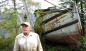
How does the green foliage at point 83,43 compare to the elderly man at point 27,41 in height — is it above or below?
below

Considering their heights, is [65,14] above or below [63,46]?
above

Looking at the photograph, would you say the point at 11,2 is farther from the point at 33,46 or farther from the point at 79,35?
the point at 33,46

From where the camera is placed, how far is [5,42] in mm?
9523

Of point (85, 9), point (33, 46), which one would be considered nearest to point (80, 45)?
point (85, 9)

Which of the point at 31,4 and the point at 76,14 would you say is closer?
the point at 76,14

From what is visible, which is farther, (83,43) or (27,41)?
(83,43)

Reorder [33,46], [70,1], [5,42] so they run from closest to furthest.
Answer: [33,46]
[70,1]
[5,42]

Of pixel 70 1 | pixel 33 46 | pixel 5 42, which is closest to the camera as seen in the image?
pixel 33 46

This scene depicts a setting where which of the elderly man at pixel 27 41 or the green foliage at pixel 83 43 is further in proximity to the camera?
the green foliage at pixel 83 43

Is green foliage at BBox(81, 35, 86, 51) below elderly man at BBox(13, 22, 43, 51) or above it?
below

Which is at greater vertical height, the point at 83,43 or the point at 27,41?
the point at 27,41

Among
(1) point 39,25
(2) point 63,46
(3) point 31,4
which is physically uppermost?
(3) point 31,4

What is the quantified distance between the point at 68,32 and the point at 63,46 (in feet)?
2.27

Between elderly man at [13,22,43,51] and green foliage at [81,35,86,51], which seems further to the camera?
green foliage at [81,35,86,51]
